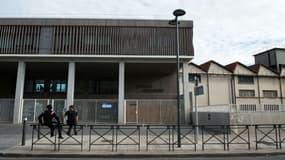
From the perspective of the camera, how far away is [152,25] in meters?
Answer: 20.9

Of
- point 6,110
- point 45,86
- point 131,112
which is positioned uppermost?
point 45,86

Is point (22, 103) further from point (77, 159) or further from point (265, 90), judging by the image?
point (265, 90)

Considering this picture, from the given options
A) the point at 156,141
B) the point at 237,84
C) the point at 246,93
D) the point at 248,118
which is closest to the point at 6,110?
the point at 156,141

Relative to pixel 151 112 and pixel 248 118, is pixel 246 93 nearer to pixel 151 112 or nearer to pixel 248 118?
pixel 151 112

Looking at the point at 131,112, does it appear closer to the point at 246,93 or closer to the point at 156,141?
the point at 156,141

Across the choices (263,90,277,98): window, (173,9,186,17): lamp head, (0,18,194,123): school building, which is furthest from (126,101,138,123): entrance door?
(263,90,277,98): window

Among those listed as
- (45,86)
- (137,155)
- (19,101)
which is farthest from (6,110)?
(137,155)

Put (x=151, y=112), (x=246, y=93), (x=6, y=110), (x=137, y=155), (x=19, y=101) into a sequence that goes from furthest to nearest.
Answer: (x=246, y=93)
(x=151, y=112)
(x=6, y=110)
(x=19, y=101)
(x=137, y=155)

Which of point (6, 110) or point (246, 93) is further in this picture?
point (246, 93)

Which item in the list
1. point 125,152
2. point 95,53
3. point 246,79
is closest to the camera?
point 125,152

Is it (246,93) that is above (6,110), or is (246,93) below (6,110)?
above

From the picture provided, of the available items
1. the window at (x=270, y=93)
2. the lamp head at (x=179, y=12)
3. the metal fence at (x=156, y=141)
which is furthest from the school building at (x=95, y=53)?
the window at (x=270, y=93)

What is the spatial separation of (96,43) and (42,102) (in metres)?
7.79

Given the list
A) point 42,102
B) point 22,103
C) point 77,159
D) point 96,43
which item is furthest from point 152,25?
point 77,159
